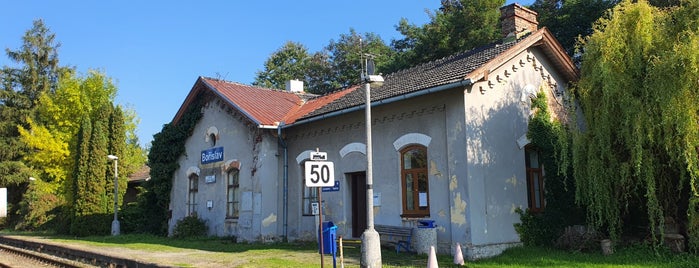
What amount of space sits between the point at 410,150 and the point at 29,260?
37.2 feet

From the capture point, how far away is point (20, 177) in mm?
37000

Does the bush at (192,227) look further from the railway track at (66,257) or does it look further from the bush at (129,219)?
the bush at (129,219)

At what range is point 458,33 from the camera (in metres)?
29.9

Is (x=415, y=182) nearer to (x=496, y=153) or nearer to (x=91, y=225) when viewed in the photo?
(x=496, y=153)

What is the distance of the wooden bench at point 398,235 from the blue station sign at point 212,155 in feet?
24.2

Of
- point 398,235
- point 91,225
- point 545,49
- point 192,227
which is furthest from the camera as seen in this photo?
point 91,225

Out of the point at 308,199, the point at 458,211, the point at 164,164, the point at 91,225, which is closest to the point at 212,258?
the point at 308,199

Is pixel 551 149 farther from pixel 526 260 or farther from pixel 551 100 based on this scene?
pixel 526 260

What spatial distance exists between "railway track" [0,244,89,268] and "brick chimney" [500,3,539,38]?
12514 millimetres

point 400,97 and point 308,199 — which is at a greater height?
point 400,97

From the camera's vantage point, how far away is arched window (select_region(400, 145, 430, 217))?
513 inches

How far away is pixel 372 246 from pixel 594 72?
18.5 ft

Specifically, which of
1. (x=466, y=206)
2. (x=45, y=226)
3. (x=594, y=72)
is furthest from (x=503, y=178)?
(x=45, y=226)

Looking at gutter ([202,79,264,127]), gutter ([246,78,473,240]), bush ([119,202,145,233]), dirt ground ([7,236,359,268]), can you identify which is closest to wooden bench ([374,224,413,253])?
dirt ground ([7,236,359,268])
